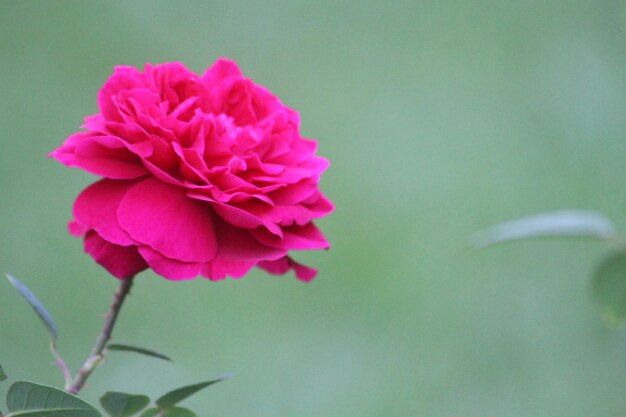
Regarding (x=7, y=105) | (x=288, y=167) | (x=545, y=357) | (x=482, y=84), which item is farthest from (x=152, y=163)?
(x=482, y=84)

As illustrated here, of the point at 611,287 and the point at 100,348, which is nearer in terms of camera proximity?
the point at 100,348

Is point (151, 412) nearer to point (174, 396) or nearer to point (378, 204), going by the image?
point (174, 396)

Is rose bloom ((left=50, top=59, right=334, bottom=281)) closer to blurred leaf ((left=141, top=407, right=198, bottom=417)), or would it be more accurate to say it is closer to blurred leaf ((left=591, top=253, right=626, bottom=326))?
blurred leaf ((left=141, top=407, right=198, bottom=417))

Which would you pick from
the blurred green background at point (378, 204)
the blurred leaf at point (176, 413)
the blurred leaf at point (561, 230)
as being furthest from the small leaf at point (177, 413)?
the blurred green background at point (378, 204)

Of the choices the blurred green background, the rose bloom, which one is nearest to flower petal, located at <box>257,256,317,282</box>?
the rose bloom

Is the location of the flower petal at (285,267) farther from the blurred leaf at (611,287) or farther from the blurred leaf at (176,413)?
the blurred leaf at (611,287)

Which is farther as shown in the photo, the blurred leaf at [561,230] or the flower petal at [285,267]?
the blurred leaf at [561,230]

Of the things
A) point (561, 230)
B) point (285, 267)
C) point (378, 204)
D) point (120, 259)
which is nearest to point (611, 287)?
point (561, 230)
